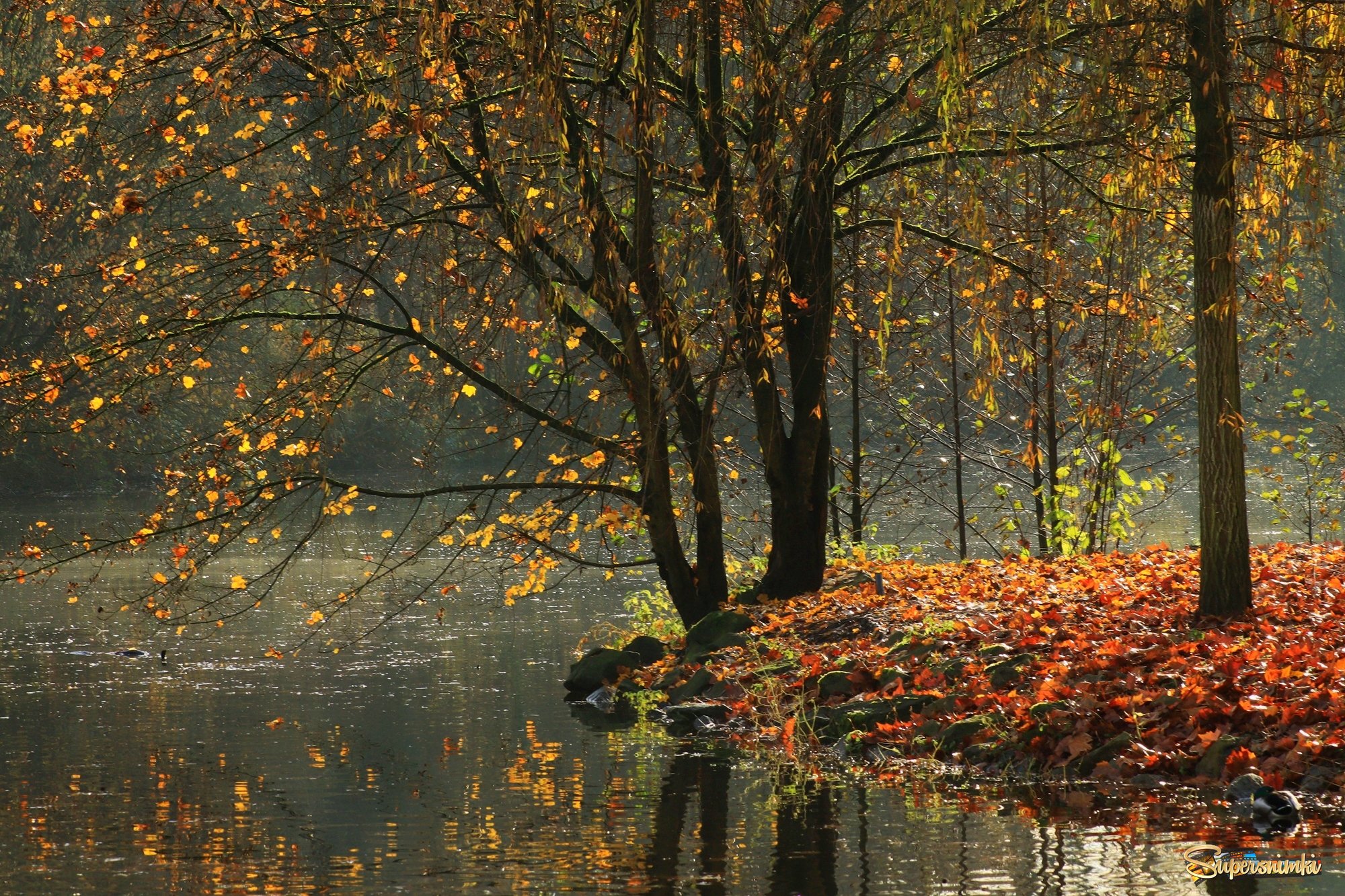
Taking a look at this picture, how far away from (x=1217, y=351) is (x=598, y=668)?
4.83 metres

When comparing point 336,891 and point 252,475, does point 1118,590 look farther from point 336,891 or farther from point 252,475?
point 336,891

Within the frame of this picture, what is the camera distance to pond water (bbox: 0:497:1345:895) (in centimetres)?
629

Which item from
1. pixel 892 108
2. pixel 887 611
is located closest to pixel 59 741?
pixel 887 611

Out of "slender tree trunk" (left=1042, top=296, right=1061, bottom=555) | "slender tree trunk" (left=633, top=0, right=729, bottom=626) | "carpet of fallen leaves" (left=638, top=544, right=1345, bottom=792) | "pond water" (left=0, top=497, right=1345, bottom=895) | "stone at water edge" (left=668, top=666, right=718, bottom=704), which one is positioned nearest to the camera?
"pond water" (left=0, top=497, right=1345, bottom=895)

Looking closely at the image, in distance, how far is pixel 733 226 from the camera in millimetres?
9922

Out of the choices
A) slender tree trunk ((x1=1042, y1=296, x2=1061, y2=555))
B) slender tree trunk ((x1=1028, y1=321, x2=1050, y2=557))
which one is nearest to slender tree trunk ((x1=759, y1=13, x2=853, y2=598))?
slender tree trunk ((x1=1028, y1=321, x2=1050, y2=557))

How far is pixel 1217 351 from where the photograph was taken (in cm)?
968

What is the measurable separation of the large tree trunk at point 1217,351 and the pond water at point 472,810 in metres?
2.69

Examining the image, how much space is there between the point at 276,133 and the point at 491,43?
25.8 meters

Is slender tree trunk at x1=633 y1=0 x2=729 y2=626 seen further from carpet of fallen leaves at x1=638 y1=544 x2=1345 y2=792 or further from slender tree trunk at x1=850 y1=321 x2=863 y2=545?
slender tree trunk at x1=850 y1=321 x2=863 y2=545

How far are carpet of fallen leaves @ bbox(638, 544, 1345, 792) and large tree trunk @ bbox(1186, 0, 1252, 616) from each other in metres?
0.28

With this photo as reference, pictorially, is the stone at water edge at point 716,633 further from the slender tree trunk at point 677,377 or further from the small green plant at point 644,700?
the slender tree trunk at point 677,377

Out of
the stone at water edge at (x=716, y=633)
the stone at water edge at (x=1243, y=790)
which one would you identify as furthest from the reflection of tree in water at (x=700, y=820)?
the stone at water edge at (x=716, y=633)

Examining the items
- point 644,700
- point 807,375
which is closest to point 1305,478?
point 807,375
